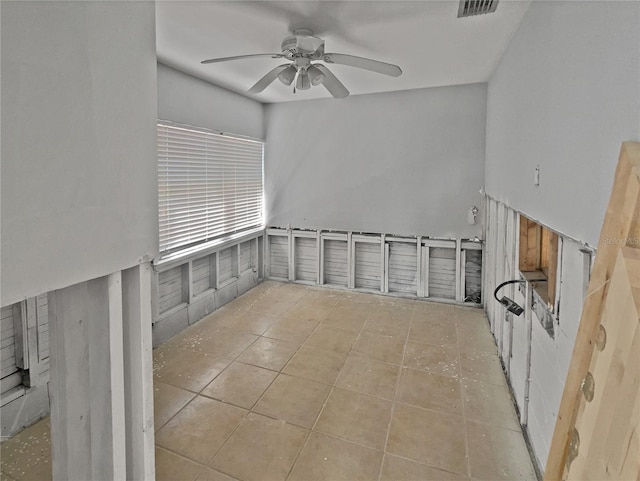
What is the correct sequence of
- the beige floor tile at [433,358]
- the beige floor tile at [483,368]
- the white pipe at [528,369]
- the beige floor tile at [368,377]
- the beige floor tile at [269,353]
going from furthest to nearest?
the beige floor tile at [269,353]
the beige floor tile at [433,358]
the beige floor tile at [483,368]
the beige floor tile at [368,377]
the white pipe at [528,369]

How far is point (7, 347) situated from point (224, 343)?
164 cm

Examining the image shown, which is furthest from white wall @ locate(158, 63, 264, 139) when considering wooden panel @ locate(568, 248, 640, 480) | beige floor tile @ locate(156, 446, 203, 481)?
wooden panel @ locate(568, 248, 640, 480)

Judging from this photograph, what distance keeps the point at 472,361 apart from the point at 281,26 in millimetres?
3242

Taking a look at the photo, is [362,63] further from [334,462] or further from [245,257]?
[245,257]

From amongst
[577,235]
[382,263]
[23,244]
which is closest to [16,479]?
[23,244]

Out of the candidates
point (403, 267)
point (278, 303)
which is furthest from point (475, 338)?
point (278, 303)

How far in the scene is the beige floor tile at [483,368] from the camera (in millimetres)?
2753

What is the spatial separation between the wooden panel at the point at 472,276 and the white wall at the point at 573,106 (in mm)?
2005

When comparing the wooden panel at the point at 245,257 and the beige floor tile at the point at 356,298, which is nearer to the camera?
the beige floor tile at the point at 356,298

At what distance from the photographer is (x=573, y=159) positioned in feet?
4.74

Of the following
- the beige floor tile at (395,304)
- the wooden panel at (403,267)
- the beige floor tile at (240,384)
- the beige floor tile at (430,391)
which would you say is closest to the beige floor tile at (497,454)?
the beige floor tile at (430,391)

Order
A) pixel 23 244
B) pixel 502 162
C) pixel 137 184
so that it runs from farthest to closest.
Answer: pixel 502 162
pixel 137 184
pixel 23 244

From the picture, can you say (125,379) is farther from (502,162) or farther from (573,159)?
(502,162)

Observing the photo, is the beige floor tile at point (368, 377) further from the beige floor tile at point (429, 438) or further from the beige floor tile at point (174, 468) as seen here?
the beige floor tile at point (174, 468)
